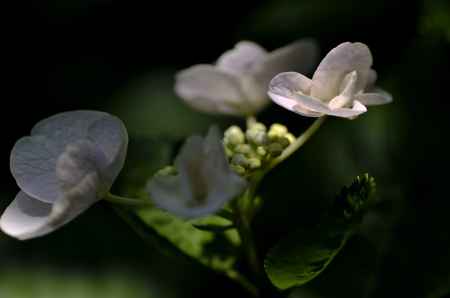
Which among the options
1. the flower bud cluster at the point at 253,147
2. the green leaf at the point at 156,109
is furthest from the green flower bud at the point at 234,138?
the green leaf at the point at 156,109

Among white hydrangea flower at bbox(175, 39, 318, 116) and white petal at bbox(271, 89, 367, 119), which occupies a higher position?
white petal at bbox(271, 89, 367, 119)

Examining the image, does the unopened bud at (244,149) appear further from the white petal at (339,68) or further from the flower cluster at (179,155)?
the white petal at (339,68)

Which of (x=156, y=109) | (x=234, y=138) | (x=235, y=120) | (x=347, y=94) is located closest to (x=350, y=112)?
(x=347, y=94)

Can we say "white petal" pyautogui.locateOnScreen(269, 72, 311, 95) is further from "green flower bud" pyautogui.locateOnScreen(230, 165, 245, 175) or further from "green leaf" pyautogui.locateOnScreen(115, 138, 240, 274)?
"green leaf" pyautogui.locateOnScreen(115, 138, 240, 274)

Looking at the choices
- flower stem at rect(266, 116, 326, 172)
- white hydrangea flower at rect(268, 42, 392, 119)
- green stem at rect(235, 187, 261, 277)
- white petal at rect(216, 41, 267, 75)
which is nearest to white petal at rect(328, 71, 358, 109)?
white hydrangea flower at rect(268, 42, 392, 119)

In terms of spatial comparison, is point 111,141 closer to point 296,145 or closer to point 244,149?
point 244,149

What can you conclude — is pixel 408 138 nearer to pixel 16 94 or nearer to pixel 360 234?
pixel 360 234
